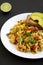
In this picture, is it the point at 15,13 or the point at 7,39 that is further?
the point at 15,13

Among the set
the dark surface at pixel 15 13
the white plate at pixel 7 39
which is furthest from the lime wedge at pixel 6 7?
the white plate at pixel 7 39

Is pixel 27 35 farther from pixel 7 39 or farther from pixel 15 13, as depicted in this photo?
pixel 15 13

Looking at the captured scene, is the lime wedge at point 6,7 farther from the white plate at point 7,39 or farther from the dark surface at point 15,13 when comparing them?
the white plate at point 7,39

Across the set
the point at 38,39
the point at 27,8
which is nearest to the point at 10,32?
the point at 38,39

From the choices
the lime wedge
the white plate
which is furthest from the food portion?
the lime wedge

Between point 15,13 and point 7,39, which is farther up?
point 15,13

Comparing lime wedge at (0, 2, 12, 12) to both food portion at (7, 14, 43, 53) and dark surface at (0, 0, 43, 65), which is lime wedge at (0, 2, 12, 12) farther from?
food portion at (7, 14, 43, 53)

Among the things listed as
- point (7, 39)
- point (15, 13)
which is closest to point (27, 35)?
point (7, 39)
